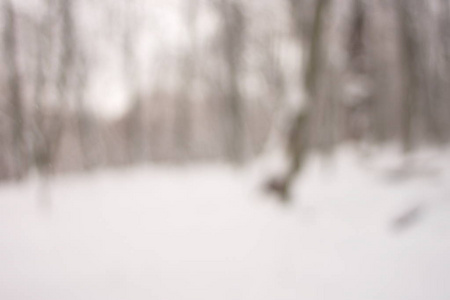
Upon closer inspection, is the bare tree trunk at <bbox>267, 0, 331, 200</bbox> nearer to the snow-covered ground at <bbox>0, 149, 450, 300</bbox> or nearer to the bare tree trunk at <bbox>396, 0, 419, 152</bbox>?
the snow-covered ground at <bbox>0, 149, 450, 300</bbox>

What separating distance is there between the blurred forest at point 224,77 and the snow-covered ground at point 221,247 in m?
0.71

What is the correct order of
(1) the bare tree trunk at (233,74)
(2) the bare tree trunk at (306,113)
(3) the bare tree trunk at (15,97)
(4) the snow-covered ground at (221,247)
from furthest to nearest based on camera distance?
(1) the bare tree trunk at (233,74)
(2) the bare tree trunk at (306,113)
(3) the bare tree trunk at (15,97)
(4) the snow-covered ground at (221,247)

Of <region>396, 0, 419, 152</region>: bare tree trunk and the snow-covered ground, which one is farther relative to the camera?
<region>396, 0, 419, 152</region>: bare tree trunk

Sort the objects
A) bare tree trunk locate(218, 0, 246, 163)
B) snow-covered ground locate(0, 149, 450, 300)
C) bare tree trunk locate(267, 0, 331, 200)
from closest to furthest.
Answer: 1. snow-covered ground locate(0, 149, 450, 300)
2. bare tree trunk locate(267, 0, 331, 200)
3. bare tree trunk locate(218, 0, 246, 163)

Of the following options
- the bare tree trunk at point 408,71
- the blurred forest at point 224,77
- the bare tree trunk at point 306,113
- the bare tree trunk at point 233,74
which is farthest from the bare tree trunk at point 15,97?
the bare tree trunk at point 408,71

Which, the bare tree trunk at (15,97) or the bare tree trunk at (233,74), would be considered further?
the bare tree trunk at (233,74)

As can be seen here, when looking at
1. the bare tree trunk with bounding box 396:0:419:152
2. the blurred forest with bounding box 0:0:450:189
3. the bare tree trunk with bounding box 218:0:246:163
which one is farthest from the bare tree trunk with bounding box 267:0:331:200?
the bare tree trunk with bounding box 396:0:419:152

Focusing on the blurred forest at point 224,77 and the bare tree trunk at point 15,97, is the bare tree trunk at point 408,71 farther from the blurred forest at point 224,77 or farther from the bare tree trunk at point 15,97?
the bare tree trunk at point 15,97

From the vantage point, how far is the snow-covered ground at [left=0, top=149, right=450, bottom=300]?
2543 millimetres

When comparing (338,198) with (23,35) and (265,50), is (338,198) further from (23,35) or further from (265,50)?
(265,50)

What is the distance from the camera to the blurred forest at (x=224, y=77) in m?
3.30

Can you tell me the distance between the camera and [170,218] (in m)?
4.44

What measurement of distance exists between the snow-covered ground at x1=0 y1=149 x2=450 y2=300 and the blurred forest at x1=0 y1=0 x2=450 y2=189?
709 mm

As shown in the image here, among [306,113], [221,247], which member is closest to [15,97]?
[221,247]
